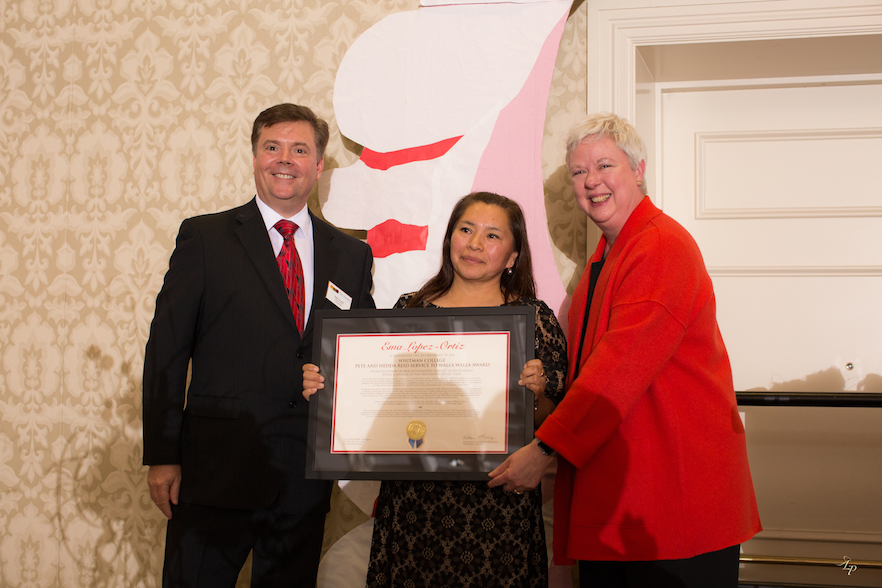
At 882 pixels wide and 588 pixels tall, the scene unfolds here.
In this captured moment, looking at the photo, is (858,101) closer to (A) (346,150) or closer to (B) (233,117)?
(A) (346,150)

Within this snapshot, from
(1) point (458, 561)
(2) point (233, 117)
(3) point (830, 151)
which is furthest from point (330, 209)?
(3) point (830, 151)

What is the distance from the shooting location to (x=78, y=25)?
2707 mm

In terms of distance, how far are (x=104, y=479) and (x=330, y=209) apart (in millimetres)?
1571

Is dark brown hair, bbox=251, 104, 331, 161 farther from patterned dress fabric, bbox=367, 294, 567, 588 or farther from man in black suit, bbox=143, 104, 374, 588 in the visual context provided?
patterned dress fabric, bbox=367, 294, 567, 588

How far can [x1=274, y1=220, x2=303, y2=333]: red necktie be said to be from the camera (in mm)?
1807

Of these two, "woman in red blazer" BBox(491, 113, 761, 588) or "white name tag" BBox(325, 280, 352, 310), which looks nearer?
"woman in red blazer" BBox(491, 113, 761, 588)

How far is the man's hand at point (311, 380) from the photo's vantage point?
161cm

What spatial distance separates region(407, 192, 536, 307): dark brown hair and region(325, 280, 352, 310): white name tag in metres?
0.21

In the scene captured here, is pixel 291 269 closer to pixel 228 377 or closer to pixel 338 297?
pixel 338 297

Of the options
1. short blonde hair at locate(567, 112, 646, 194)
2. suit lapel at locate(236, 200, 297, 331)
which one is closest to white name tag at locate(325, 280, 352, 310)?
suit lapel at locate(236, 200, 297, 331)

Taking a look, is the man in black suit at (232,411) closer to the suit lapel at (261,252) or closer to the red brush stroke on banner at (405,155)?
the suit lapel at (261,252)

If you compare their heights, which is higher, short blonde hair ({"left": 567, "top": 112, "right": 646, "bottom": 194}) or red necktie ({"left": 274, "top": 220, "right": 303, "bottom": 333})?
short blonde hair ({"left": 567, "top": 112, "right": 646, "bottom": 194})

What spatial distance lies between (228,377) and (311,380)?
288mm

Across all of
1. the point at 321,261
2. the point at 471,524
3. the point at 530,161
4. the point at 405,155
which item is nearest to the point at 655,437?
the point at 471,524
